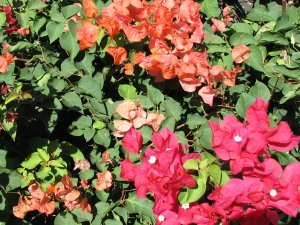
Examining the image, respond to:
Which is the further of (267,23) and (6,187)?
Result: (267,23)

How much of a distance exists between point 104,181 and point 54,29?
0.55m

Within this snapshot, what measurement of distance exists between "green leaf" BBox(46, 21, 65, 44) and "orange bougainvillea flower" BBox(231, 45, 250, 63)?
0.60 meters

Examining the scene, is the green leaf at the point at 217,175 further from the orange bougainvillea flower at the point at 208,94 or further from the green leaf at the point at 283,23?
the green leaf at the point at 283,23

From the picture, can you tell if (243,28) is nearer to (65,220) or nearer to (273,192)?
(273,192)

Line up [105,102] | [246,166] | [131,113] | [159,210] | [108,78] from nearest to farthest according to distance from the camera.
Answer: [246,166] → [159,210] → [131,113] → [105,102] → [108,78]

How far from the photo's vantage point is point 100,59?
→ 65.3 inches

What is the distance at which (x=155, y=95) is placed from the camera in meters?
1.49

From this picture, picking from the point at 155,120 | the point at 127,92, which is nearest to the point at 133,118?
the point at 155,120

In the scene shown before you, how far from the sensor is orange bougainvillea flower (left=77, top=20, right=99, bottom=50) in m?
1.43

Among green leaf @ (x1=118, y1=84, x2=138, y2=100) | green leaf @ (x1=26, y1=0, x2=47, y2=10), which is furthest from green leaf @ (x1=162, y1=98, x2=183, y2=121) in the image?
green leaf @ (x1=26, y1=0, x2=47, y2=10)

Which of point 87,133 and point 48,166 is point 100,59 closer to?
point 87,133

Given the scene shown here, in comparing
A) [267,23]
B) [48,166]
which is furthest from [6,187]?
[267,23]

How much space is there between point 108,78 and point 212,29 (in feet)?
1.42

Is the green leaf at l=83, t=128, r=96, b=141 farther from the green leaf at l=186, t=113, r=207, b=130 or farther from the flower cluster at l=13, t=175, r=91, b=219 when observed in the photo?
the green leaf at l=186, t=113, r=207, b=130
